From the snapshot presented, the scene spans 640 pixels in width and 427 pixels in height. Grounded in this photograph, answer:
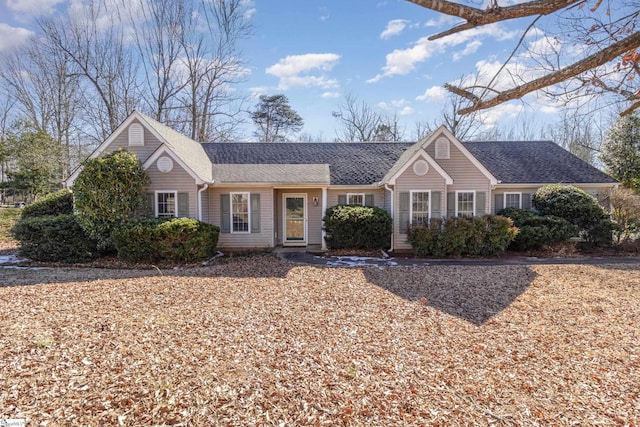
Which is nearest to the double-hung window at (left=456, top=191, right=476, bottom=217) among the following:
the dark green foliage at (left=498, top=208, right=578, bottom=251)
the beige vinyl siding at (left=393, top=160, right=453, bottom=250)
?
the beige vinyl siding at (left=393, top=160, right=453, bottom=250)

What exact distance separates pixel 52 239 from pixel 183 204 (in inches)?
155

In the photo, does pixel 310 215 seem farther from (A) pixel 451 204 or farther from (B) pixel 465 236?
(B) pixel 465 236

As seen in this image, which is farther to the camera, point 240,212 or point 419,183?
point 240,212

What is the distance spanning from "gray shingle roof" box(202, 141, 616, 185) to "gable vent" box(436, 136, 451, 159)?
8.23 feet

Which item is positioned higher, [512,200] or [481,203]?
[512,200]

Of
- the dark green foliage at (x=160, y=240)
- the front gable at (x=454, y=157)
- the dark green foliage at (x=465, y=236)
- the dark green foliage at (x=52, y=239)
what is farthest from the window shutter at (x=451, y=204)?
the dark green foliage at (x=52, y=239)

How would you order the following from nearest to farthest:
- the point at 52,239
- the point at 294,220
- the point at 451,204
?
the point at 52,239 < the point at 451,204 < the point at 294,220

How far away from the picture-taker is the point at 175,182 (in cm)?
1144

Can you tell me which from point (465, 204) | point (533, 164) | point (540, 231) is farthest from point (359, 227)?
point (533, 164)

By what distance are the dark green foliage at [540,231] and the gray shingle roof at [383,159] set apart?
2.30 metres

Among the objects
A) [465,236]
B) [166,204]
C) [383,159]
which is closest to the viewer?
[465,236]

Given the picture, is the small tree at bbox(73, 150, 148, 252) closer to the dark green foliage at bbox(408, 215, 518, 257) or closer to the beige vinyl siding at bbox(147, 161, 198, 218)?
the beige vinyl siding at bbox(147, 161, 198, 218)

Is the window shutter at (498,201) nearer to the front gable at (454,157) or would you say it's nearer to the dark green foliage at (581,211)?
the dark green foliage at (581,211)

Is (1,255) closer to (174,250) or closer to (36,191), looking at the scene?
(174,250)
